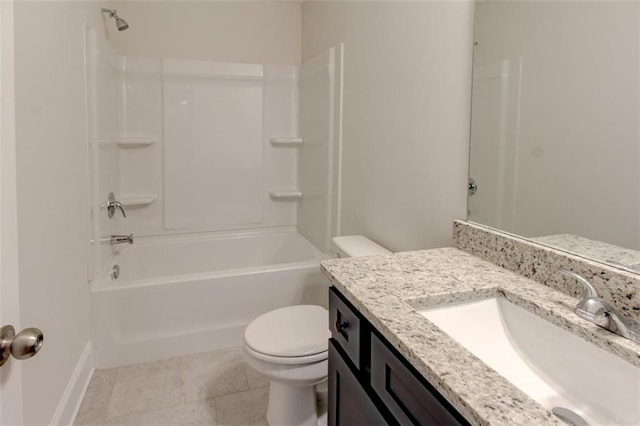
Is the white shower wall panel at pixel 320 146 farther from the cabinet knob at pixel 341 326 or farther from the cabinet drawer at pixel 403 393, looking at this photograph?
the cabinet drawer at pixel 403 393

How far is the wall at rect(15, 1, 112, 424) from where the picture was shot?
1250mm

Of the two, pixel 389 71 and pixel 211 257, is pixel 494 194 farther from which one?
pixel 211 257

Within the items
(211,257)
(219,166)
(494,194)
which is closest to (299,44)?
(219,166)

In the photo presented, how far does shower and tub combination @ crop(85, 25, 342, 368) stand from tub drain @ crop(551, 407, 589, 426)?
180 cm

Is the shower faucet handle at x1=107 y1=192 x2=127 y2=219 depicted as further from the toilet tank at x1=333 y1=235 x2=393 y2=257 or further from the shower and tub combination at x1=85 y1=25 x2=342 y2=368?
the toilet tank at x1=333 y1=235 x2=393 y2=257

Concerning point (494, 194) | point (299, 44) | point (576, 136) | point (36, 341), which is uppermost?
point (299, 44)

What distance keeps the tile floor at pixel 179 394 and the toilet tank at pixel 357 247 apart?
32.0 inches

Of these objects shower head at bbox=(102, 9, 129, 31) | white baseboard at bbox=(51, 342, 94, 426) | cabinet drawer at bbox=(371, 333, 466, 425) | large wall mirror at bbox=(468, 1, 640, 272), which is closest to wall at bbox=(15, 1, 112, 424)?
white baseboard at bbox=(51, 342, 94, 426)

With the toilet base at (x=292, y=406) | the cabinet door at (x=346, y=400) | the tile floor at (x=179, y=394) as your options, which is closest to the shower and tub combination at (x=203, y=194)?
the tile floor at (x=179, y=394)

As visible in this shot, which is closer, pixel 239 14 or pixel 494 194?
pixel 494 194

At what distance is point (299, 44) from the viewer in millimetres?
3299

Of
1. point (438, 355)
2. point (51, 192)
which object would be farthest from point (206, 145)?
point (438, 355)

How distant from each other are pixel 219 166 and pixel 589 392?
111 inches

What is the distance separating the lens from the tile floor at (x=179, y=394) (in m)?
1.74
